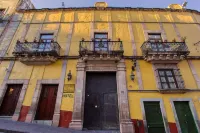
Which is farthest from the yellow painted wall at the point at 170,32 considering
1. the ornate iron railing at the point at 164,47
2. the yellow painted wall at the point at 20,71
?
the yellow painted wall at the point at 20,71

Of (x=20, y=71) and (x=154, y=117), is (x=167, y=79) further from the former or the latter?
(x=20, y=71)

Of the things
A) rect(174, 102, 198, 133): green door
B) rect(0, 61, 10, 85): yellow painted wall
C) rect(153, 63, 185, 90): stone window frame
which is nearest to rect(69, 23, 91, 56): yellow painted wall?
rect(0, 61, 10, 85): yellow painted wall

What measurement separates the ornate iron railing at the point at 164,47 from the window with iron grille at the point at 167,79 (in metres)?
1.30

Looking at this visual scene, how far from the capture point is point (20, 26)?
1276cm

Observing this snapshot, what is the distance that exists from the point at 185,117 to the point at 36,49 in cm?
1003

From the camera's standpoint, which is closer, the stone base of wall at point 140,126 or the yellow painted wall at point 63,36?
the stone base of wall at point 140,126

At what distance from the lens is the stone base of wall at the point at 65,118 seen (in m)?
8.52

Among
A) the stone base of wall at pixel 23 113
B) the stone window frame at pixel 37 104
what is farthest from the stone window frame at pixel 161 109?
the stone base of wall at pixel 23 113

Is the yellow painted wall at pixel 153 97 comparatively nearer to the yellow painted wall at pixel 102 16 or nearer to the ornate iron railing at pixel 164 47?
the ornate iron railing at pixel 164 47

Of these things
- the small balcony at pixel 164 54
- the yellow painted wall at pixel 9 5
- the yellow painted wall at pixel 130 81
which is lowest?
the yellow painted wall at pixel 130 81

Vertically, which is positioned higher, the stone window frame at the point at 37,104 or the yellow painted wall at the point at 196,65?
the yellow painted wall at the point at 196,65

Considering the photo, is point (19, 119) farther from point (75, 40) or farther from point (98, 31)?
point (98, 31)

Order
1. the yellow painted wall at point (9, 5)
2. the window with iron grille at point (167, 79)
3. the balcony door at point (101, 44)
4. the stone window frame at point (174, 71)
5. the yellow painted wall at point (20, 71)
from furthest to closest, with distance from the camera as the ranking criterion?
the yellow painted wall at point (9, 5)
the balcony door at point (101, 44)
the yellow painted wall at point (20, 71)
the window with iron grille at point (167, 79)
the stone window frame at point (174, 71)

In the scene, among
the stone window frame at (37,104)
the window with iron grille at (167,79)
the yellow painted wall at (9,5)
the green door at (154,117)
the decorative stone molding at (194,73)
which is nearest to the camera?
the green door at (154,117)
